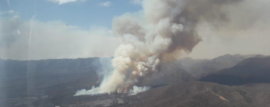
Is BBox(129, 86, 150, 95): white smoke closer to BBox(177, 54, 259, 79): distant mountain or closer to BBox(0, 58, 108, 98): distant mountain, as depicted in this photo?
BBox(0, 58, 108, 98): distant mountain

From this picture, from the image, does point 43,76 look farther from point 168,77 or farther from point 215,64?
point 215,64

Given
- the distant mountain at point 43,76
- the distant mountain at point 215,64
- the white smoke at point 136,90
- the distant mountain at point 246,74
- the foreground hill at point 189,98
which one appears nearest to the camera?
the foreground hill at point 189,98

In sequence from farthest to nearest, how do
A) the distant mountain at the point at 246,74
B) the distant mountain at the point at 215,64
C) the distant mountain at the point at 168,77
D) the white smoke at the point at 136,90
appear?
the distant mountain at the point at 215,64
the distant mountain at the point at 168,77
the distant mountain at the point at 246,74
the white smoke at the point at 136,90

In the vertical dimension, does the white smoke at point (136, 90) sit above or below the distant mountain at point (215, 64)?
below

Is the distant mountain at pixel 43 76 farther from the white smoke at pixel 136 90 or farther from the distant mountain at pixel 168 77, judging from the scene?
the white smoke at pixel 136 90

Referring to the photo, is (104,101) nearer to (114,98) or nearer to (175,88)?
(114,98)

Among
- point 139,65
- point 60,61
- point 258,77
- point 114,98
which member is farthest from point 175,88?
point 60,61

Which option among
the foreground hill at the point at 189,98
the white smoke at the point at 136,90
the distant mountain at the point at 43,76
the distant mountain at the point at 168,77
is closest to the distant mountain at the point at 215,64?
the distant mountain at the point at 168,77

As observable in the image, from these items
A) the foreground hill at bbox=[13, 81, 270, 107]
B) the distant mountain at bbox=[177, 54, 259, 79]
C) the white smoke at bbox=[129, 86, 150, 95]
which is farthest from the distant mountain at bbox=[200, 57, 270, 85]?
the white smoke at bbox=[129, 86, 150, 95]

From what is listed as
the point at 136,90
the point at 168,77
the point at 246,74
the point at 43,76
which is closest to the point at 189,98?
the point at 136,90

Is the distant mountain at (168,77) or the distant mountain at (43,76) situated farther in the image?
the distant mountain at (168,77)
